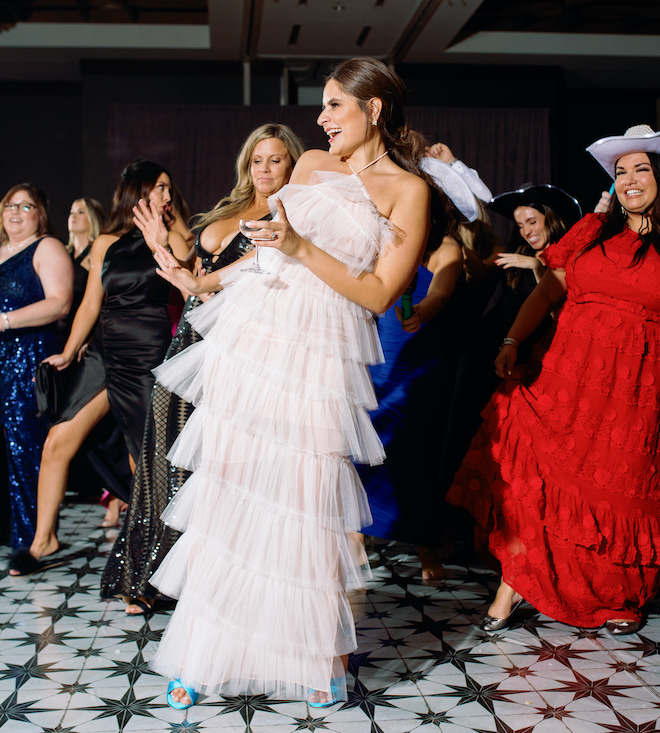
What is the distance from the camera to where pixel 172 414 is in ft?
9.50

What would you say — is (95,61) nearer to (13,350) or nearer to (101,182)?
(101,182)

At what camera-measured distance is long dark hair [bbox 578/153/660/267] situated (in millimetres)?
2752

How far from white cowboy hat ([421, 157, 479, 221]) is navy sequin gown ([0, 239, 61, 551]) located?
1.87 metres

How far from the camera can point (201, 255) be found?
114 inches

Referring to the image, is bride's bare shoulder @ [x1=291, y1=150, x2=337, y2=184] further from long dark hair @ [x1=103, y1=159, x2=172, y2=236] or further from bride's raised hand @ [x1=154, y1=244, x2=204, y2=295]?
long dark hair @ [x1=103, y1=159, x2=172, y2=236]

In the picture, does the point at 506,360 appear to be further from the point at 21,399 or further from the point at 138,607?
the point at 21,399

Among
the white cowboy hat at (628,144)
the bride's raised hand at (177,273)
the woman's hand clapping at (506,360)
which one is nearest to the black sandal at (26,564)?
the bride's raised hand at (177,273)

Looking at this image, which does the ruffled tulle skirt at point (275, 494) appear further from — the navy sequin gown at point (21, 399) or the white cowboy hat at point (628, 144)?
the navy sequin gown at point (21, 399)

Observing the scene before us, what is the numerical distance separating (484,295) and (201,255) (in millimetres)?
1559

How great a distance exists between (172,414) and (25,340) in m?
1.20

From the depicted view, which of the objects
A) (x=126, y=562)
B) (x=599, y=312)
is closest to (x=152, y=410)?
(x=126, y=562)

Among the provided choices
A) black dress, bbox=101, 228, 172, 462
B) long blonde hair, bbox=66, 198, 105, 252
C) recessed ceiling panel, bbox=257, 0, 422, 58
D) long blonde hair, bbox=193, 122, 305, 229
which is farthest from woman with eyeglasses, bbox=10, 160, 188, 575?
recessed ceiling panel, bbox=257, 0, 422, 58

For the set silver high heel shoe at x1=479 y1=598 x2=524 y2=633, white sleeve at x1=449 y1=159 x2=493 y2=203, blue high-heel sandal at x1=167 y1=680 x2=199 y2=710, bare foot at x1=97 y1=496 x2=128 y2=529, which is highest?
white sleeve at x1=449 y1=159 x2=493 y2=203

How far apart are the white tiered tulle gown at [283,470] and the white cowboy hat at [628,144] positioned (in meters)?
1.17
